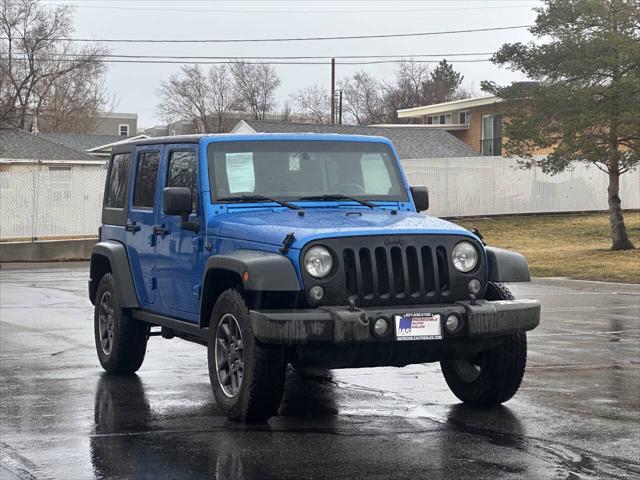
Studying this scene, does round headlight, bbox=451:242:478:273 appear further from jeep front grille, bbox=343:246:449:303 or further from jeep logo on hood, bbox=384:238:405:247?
jeep logo on hood, bbox=384:238:405:247

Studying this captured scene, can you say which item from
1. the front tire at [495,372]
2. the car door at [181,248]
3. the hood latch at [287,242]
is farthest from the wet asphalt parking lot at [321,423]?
the hood latch at [287,242]

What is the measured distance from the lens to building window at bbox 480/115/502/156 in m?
52.4

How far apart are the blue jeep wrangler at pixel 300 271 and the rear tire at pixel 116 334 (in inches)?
0.8

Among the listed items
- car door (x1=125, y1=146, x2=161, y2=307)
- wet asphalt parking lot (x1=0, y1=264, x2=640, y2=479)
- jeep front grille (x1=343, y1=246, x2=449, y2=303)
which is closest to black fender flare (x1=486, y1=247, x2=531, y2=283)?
jeep front grille (x1=343, y1=246, x2=449, y2=303)

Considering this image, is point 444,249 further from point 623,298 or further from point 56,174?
point 56,174

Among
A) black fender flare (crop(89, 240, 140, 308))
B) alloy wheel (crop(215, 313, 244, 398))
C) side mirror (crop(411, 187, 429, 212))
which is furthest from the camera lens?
black fender flare (crop(89, 240, 140, 308))

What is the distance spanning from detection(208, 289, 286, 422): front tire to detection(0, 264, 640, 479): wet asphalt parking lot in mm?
154

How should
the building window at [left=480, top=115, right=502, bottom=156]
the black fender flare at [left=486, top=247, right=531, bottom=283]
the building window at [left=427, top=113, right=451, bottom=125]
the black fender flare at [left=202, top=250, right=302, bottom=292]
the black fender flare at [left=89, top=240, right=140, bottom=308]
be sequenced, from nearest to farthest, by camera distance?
the black fender flare at [left=202, top=250, right=302, bottom=292] < the black fender flare at [left=486, top=247, right=531, bottom=283] < the black fender flare at [left=89, top=240, right=140, bottom=308] < the building window at [left=480, top=115, right=502, bottom=156] < the building window at [left=427, top=113, right=451, bottom=125]

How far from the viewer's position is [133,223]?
975 cm

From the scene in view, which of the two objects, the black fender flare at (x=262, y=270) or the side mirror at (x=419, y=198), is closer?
the black fender flare at (x=262, y=270)

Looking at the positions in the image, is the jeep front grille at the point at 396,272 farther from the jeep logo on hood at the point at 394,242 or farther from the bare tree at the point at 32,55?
the bare tree at the point at 32,55

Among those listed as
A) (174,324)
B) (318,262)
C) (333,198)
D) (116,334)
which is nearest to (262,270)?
(318,262)

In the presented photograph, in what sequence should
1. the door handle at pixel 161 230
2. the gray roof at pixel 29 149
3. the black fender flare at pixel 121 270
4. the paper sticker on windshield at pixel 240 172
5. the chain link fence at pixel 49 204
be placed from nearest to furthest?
the paper sticker on windshield at pixel 240 172 → the door handle at pixel 161 230 → the black fender flare at pixel 121 270 → the chain link fence at pixel 49 204 → the gray roof at pixel 29 149

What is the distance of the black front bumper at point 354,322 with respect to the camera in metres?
7.07
